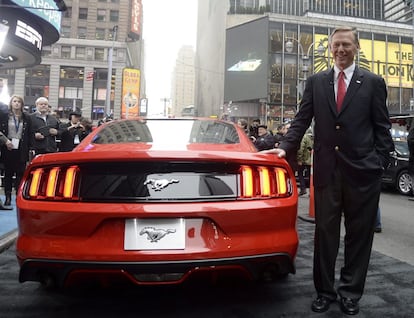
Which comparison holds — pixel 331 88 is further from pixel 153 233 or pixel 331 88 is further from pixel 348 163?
pixel 153 233

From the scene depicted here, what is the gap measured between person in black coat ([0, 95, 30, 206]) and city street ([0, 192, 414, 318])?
3.28 metres

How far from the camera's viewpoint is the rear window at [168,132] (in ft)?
10.9

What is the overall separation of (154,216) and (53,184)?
69 centimetres

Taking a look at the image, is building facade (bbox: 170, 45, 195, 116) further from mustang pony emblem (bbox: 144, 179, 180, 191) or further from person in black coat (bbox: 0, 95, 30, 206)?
mustang pony emblem (bbox: 144, 179, 180, 191)

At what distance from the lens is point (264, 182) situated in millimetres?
2664

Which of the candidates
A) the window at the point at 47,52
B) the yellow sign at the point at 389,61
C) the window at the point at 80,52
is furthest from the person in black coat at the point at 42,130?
the window at the point at 47,52

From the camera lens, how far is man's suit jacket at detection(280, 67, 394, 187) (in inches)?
109

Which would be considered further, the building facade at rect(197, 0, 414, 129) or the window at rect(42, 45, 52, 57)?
the window at rect(42, 45, 52, 57)

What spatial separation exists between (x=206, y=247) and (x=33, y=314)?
1.31m

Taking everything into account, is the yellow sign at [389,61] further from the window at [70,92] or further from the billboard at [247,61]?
the window at [70,92]

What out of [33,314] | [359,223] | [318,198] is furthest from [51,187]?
[359,223]

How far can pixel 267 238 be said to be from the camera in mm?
2539

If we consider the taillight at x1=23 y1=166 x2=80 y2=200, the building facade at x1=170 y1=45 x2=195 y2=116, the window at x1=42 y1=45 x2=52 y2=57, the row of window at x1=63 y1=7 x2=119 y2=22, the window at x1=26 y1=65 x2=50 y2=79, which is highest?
the building facade at x1=170 y1=45 x2=195 y2=116

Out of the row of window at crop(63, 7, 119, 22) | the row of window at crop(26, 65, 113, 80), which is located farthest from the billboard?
the row of window at crop(26, 65, 113, 80)
